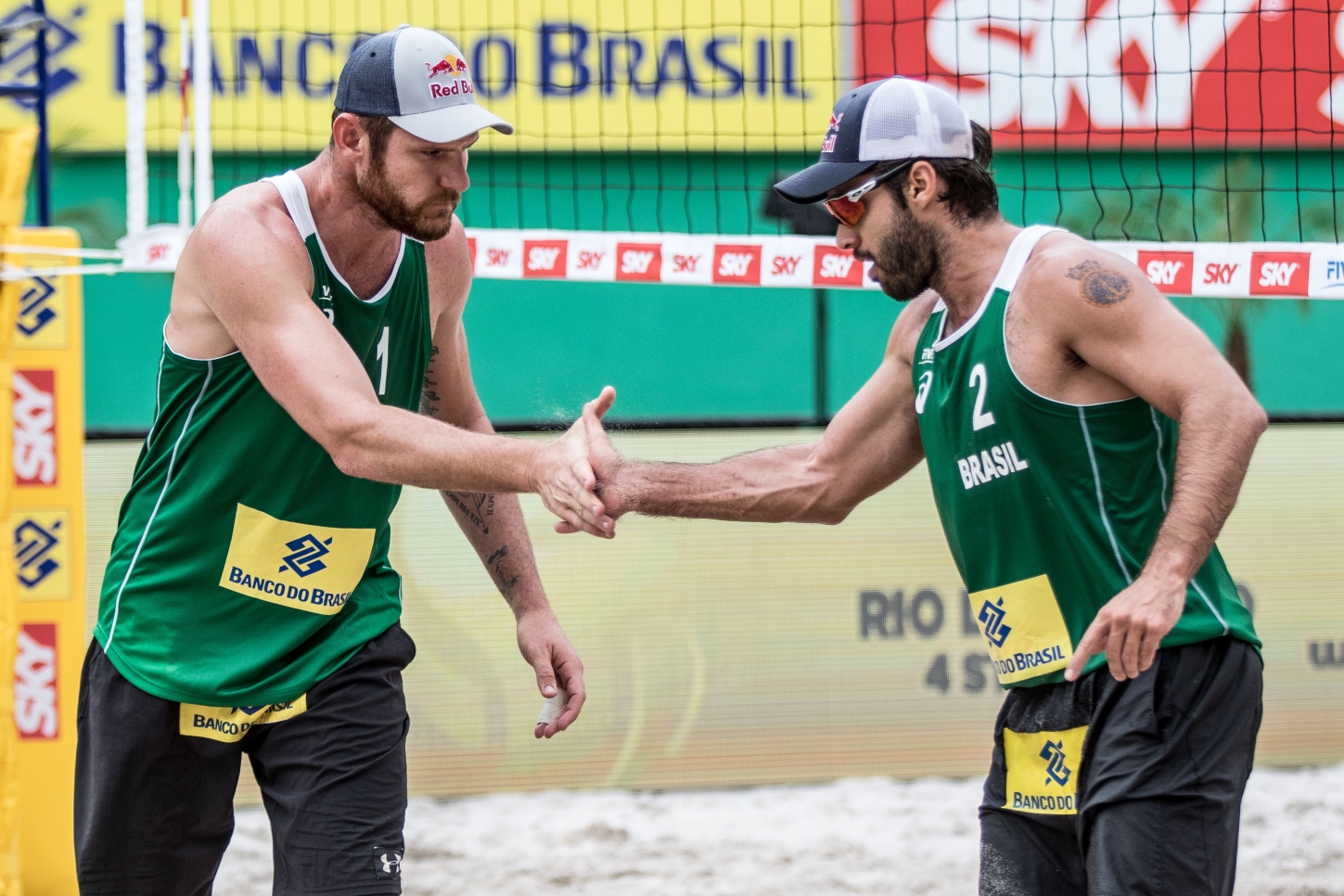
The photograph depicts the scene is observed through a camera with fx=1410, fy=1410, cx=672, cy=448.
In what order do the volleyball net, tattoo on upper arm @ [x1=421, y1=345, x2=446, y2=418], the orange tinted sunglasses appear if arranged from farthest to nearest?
1. the volleyball net
2. tattoo on upper arm @ [x1=421, y1=345, x2=446, y2=418]
3. the orange tinted sunglasses

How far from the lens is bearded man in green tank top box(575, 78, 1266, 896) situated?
7.82 feet

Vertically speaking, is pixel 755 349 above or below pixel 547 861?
above

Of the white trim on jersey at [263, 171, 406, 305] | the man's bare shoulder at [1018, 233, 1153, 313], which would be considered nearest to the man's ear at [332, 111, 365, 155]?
the white trim on jersey at [263, 171, 406, 305]

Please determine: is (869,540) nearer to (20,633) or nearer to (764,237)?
(764,237)

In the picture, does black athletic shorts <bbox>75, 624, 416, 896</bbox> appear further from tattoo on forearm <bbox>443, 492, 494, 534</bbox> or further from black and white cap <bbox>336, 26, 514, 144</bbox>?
black and white cap <bbox>336, 26, 514, 144</bbox>

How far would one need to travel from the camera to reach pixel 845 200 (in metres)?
2.78

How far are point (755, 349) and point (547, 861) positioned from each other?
9.49 feet

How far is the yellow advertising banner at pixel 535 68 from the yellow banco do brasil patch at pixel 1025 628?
14.7 feet

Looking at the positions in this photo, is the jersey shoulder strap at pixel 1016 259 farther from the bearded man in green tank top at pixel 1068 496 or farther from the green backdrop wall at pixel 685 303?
the green backdrop wall at pixel 685 303

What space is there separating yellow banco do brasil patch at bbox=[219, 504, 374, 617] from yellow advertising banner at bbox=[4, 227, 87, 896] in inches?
85.6

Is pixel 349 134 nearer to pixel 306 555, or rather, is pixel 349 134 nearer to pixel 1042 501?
pixel 306 555

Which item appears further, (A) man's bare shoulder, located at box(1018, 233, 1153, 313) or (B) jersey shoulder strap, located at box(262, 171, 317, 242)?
(B) jersey shoulder strap, located at box(262, 171, 317, 242)

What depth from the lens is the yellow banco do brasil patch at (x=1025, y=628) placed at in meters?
2.55

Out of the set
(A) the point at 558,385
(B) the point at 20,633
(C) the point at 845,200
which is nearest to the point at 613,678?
(A) the point at 558,385
